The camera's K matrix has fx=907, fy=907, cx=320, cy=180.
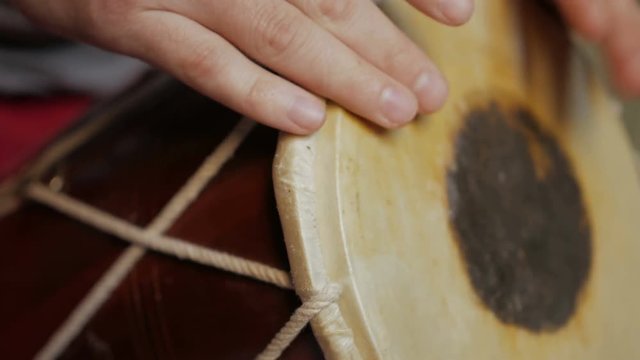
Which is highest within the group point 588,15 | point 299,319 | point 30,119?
point 588,15

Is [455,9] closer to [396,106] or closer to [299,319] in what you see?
[396,106]

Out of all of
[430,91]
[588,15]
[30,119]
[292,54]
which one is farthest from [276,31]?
[30,119]

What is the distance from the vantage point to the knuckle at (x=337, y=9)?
0.68 meters

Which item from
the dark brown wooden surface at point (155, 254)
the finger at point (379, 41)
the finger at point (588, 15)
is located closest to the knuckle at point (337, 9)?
the finger at point (379, 41)

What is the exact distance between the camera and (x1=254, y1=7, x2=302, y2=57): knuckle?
26.3 inches

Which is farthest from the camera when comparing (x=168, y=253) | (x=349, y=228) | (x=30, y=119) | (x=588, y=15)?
(x=30, y=119)

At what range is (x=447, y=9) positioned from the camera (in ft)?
2.25

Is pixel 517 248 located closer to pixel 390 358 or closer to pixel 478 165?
pixel 478 165

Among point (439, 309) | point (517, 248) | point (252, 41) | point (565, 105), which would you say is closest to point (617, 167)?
point (565, 105)

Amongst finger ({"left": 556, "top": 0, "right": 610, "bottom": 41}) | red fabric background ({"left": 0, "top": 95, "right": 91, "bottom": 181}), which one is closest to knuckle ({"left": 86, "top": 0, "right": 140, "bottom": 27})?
finger ({"left": 556, "top": 0, "right": 610, "bottom": 41})

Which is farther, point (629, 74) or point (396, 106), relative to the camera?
point (629, 74)

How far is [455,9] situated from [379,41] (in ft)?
0.20

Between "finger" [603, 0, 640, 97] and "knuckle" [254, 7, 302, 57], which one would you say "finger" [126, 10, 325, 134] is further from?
"finger" [603, 0, 640, 97]

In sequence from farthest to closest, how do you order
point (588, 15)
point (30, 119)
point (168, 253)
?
point (30, 119), point (588, 15), point (168, 253)
